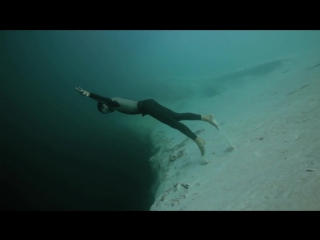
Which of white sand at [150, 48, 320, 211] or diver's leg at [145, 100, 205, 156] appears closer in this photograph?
white sand at [150, 48, 320, 211]

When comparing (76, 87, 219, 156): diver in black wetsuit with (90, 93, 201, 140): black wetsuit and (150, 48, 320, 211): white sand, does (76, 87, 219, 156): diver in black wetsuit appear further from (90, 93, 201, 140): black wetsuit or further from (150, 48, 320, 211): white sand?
(150, 48, 320, 211): white sand

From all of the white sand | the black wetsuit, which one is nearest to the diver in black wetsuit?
the black wetsuit

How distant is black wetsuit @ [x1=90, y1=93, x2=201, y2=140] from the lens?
4398 millimetres

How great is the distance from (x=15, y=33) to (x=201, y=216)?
74.3 metres

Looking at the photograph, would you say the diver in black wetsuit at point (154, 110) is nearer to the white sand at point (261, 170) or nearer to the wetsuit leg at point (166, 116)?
the wetsuit leg at point (166, 116)

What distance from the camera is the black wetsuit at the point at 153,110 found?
4398 mm

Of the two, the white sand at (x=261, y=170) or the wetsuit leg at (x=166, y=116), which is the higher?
the wetsuit leg at (x=166, y=116)

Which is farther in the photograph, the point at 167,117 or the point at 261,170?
the point at 167,117

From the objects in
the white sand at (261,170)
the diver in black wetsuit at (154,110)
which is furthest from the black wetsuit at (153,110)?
the white sand at (261,170)

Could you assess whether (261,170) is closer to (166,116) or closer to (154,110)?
(166,116)

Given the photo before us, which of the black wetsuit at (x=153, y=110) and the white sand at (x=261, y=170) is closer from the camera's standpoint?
the white sand at (x=261, y=170)

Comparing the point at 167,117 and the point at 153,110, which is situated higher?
the point at 153,110

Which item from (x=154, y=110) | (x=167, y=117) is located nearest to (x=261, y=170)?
(x=167, y=117)

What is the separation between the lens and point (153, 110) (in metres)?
4.44
